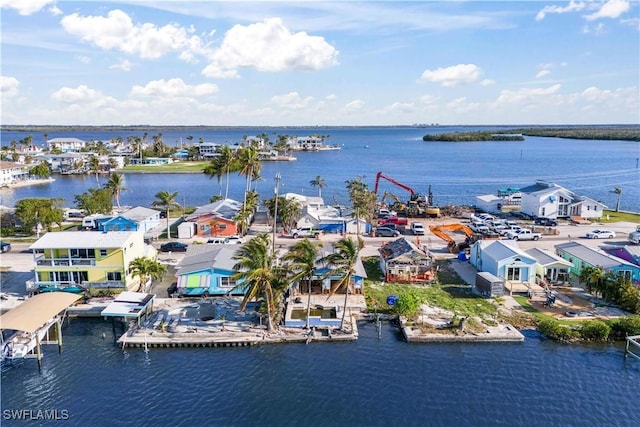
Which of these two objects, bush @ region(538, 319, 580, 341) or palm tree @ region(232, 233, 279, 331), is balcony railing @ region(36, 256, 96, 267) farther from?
bush @ region(538, 319, 580, 341)

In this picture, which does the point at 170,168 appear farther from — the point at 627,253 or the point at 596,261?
the point at 627,253

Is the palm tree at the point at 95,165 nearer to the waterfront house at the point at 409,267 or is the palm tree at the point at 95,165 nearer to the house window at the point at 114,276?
the house window at the point at 114,276

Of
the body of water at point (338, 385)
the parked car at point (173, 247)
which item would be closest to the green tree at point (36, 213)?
the parked car at point (173, 247)

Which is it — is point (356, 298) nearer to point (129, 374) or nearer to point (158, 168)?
point (129, 374)

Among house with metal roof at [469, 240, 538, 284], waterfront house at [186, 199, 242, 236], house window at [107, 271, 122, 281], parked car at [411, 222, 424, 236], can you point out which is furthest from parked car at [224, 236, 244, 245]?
house with metal roof at [469, 240, 538, 284]

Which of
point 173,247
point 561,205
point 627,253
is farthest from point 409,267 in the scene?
point 561,205

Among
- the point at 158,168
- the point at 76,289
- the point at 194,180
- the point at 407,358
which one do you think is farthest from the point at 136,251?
the point at 158,168
